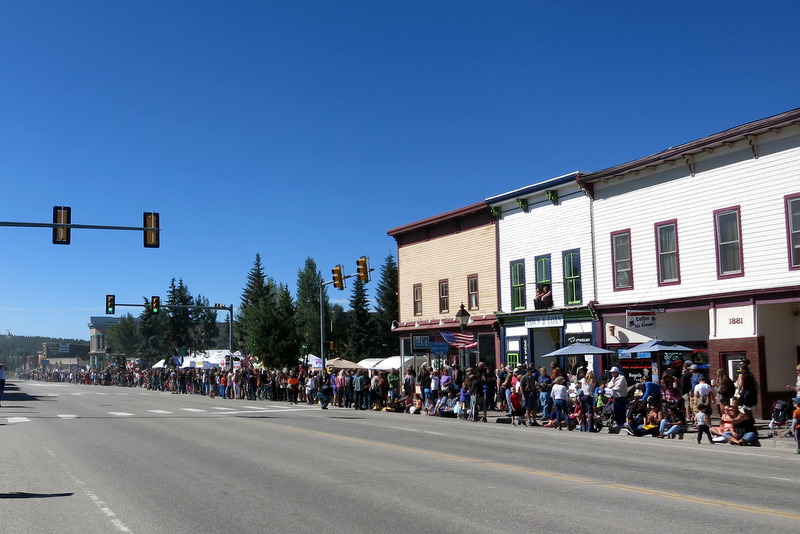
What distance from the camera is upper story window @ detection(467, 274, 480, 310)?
37.5m

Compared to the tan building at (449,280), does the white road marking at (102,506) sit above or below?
below

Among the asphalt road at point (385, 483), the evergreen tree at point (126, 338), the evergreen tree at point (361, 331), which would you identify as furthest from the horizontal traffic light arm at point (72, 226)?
the evergreen tree at point (126, 338)

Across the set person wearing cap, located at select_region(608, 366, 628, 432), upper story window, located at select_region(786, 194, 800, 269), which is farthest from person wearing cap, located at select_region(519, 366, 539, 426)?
upper story window, located at select_region(786, 194, 800, 269)

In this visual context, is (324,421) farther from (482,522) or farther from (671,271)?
(482,522)

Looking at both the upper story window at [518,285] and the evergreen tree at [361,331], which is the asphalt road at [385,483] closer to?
the upper story window at [518,285]

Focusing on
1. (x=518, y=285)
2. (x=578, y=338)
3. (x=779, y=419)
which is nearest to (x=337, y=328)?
(x=518, y=285)

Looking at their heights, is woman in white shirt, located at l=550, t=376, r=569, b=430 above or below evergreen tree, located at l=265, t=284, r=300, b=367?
below

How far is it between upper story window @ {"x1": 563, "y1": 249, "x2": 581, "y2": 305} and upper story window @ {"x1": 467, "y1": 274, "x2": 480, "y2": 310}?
20.2 ft

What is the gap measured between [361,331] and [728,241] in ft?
217

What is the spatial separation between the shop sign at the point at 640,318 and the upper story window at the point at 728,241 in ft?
8.62

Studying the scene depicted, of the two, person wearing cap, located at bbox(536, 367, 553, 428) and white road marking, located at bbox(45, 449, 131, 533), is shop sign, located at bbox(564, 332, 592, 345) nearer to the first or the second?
person wearing cap, located at bbox(536, 367, 553, 428)

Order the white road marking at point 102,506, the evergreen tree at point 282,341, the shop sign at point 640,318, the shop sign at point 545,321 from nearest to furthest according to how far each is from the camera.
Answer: the white road marking at point 102,506 → the shop sign at point 640,318 → the shop sign at point 545,321 → the evergreen tree at point 282,341

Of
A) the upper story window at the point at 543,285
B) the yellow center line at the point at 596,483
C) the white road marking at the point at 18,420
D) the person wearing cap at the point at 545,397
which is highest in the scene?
the upper story window at the point at 543,285

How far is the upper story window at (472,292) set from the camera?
37500 millimetres
